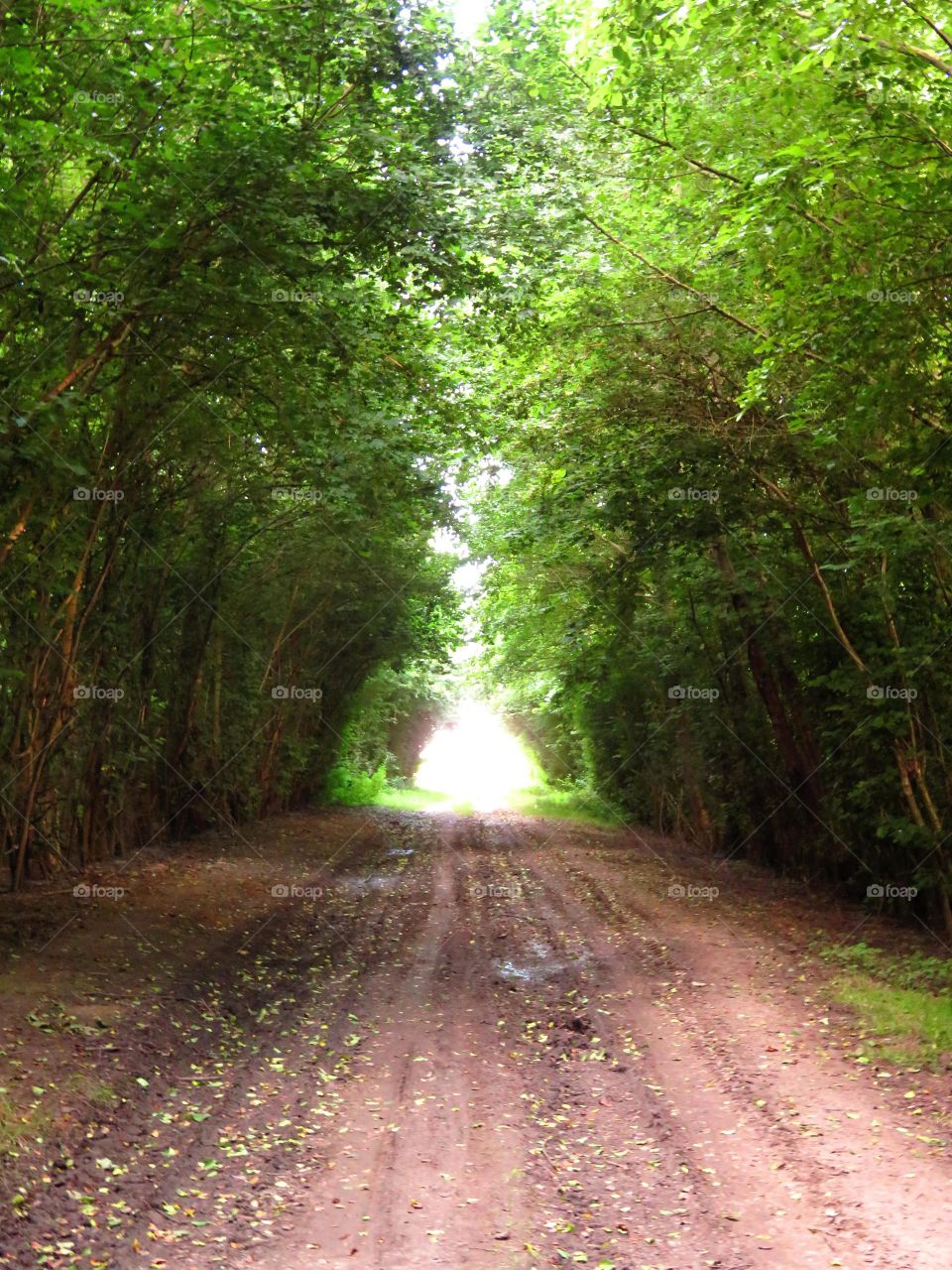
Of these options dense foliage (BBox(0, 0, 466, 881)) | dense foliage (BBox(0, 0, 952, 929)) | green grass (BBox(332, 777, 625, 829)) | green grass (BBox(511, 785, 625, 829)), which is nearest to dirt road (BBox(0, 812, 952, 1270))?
dense foliage (BBox(0, 0, 952, 929))

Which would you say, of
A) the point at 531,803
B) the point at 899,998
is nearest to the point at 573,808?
the point at 531,803

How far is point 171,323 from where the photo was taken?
743 centimetres

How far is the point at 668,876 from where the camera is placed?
14336 millimetres

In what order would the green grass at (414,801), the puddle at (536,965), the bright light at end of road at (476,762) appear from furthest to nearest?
the bright light at end of road at (476,762) < the green grass at (414,801) < the puddle at (536,965)

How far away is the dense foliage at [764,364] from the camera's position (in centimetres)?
616

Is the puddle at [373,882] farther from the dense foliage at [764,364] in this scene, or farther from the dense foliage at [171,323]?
the dense foliage at [764,364]

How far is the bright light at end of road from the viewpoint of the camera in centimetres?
4312

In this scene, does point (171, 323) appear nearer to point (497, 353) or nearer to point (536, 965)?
point (497, 353)

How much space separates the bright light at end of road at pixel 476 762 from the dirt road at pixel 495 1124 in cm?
2216

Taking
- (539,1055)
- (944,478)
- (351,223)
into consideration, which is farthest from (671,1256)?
(351,223)

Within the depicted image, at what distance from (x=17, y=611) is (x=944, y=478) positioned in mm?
6879

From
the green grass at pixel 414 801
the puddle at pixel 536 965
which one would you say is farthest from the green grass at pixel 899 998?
the green grass at pixel 414 801

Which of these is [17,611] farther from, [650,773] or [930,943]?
[650,773]

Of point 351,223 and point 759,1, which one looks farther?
point 351,223
